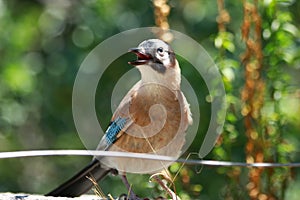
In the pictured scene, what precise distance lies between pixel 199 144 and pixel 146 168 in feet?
5.92

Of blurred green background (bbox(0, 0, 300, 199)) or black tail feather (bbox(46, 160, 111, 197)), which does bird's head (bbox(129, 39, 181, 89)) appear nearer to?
black tail feather (bbox(46, 160, 111, 197))

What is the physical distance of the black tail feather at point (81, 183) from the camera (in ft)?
13.4

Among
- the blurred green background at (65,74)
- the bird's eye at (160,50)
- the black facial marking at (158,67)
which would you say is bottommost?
the blurred green background at (65,74)

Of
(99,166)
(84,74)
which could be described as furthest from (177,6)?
(99,166)

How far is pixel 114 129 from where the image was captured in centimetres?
406

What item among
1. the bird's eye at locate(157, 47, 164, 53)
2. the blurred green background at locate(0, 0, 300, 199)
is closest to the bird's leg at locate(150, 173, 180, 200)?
the bird's eye at locate(157, 47, 164, 53)

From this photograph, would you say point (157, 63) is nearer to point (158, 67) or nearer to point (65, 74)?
point (158, 67)

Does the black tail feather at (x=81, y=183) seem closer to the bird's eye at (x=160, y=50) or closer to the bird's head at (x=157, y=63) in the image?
the bird's head at (x=157, y=63)

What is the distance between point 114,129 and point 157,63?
1.42 feet

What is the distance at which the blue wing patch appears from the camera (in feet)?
13.1

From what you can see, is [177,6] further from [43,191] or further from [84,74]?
[43,191]

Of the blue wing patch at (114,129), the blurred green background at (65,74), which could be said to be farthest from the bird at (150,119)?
the blurred green background at (65,74)

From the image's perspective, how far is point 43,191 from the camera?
262 inches

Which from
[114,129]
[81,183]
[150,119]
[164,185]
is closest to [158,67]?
[150,119]
